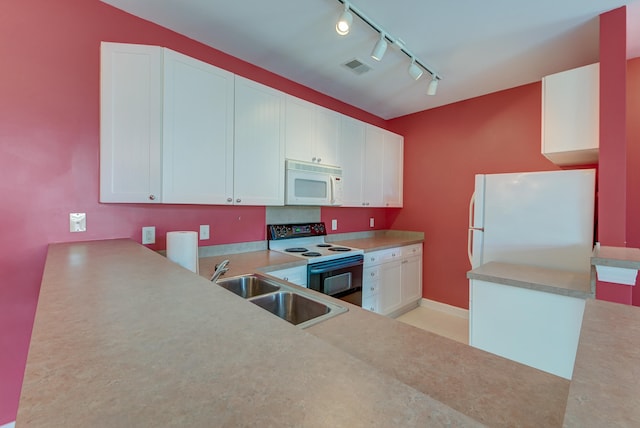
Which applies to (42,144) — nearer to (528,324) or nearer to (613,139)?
(528,324)

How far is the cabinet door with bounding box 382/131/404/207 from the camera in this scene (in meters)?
3.56

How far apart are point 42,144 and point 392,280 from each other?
311cm

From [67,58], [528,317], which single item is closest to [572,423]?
[528,317]

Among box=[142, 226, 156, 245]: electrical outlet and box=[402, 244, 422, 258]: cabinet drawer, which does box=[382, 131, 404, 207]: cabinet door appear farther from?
box=[142, 226, 156, 245]: electrical outlet

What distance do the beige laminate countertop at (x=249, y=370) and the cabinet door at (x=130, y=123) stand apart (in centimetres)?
90

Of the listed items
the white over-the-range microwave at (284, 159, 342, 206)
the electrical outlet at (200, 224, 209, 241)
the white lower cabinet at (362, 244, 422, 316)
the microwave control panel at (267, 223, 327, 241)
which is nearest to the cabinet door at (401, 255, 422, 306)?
the white lower cabinet at (362, 244, 422, 316)

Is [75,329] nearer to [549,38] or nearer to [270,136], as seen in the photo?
[270,136]

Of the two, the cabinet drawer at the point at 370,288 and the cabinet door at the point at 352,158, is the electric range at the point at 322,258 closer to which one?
the cabinet drawer at the point at 370,288

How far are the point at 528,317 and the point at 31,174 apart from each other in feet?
9.98

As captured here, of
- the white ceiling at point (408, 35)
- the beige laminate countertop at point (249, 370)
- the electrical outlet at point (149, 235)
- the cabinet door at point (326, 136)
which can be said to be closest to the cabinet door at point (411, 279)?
the cabinet door at point (326, 136)

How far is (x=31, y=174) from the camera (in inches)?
60.7

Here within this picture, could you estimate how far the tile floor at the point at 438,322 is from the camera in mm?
2896

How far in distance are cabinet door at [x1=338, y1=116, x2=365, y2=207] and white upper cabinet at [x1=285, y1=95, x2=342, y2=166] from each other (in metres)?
0.10

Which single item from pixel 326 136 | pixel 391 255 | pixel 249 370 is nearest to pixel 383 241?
pixel 391 255
